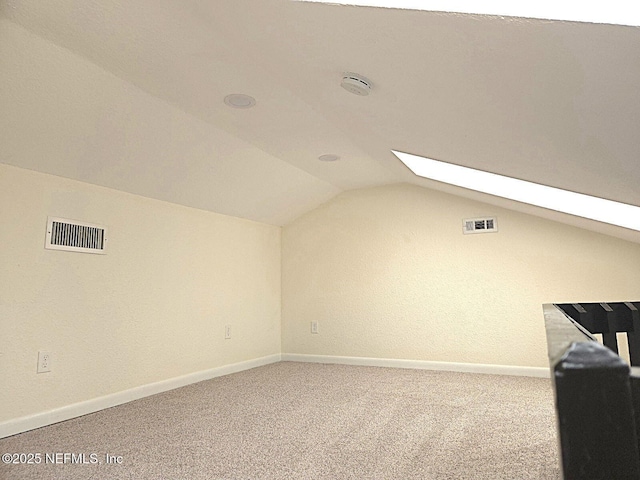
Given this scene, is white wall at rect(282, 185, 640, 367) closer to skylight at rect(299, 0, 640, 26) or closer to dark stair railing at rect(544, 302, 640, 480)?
skylight at rect(299, 0, 640, 26)

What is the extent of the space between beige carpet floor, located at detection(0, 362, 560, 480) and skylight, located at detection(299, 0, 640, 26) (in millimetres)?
1837

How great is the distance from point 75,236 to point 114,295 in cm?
54

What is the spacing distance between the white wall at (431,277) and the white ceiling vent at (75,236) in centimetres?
259

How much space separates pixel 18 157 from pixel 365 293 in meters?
3.52

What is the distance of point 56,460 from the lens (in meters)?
2.22

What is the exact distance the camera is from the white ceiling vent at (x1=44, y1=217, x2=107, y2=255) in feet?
9.67

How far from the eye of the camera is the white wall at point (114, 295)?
8.97 ft

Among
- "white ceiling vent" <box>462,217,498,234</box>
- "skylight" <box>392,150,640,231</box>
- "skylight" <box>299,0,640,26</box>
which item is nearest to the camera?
"skylight" <box>299,0,640,26</box>

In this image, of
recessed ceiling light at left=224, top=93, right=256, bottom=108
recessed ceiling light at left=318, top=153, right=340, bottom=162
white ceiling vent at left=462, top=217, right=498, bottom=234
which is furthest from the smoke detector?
white ceiling vent at left=462, top=217, right=498, bottom=234

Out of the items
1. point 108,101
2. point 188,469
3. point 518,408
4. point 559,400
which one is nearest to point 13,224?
point 108,101

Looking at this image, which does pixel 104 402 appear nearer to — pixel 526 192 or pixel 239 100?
pixel 239 100

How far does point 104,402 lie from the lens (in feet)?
10.4

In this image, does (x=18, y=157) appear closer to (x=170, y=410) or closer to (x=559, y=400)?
(x=170, y=410)

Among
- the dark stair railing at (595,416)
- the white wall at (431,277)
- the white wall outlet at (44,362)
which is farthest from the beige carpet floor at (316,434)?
the dark stair railing at (595,416)
